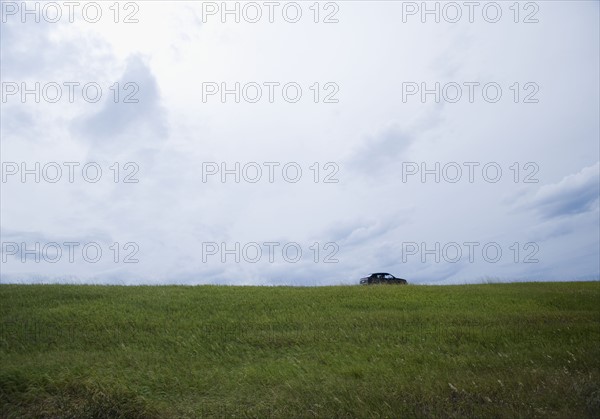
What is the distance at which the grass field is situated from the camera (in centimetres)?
1230

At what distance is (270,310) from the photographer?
79.4ft

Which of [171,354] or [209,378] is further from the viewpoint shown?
[171,354]

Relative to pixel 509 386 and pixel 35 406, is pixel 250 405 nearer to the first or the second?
pixel 35 406

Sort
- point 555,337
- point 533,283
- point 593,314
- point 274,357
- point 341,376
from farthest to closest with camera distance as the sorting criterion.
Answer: point 533,283, point 593,314, point 555,337, point 274,357, point 341,376

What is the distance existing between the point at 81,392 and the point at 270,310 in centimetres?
1156

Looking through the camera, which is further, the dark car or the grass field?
the dark car

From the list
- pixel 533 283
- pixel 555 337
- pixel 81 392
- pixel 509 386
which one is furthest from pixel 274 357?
pixel 533 283

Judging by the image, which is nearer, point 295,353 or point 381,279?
point 295,353

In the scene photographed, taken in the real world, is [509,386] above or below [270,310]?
below

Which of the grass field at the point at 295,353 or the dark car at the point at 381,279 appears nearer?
the grass field at the point at 295,353

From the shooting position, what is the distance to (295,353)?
1759cm

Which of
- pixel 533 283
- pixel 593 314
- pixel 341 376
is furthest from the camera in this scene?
pixel 533 283

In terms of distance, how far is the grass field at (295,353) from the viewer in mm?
12305

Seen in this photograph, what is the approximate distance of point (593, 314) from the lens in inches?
939
